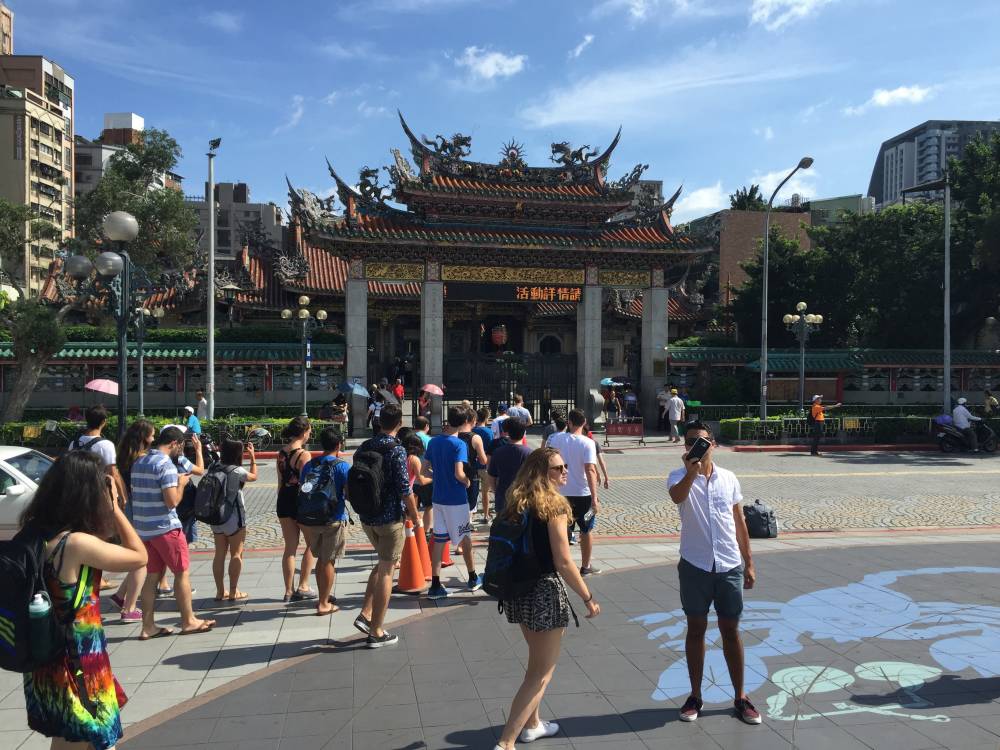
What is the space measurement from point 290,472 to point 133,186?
25.5 meters

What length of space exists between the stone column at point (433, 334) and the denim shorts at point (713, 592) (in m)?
20.1

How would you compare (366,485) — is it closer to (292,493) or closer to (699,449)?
(292,493)

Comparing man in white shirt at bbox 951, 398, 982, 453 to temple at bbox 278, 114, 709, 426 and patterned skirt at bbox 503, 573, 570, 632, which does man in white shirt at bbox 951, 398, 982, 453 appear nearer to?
temple at bbox 278, 114, 709, 426

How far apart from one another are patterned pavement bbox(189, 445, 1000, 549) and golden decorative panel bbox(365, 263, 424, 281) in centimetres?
901

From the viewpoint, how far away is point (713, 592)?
489cm

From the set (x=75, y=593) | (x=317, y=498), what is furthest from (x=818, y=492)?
(x=75, y=593)

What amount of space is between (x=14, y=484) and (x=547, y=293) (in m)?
20.1

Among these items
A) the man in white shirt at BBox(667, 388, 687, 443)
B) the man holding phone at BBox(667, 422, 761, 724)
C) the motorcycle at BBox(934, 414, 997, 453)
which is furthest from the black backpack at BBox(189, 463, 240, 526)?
the motorcycle at BBox(934, 414, 997, 453)

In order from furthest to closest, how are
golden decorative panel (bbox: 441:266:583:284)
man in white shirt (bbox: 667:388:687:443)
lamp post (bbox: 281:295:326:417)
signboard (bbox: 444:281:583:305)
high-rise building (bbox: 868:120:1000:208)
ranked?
high-rise building (bbox: 868:120:1000:208) → signboard (bbox: 444:281:583:305) → golden decorative panel (bbox: 441:266:583:284) → man in white shirt (bbox: 667:388:687:443) → lamp post (bbox: 281:295:326:417)

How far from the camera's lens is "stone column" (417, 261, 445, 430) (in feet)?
83.6

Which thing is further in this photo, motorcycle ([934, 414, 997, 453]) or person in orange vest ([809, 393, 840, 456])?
motorcycle ([934, 414, 997, 453])

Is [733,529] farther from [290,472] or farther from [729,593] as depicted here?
[290,472]

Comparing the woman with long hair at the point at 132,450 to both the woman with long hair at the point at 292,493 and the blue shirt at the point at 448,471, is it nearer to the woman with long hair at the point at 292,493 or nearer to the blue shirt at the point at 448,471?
the woman with long hair at the point at 292,493

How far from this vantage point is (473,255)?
26812mm
